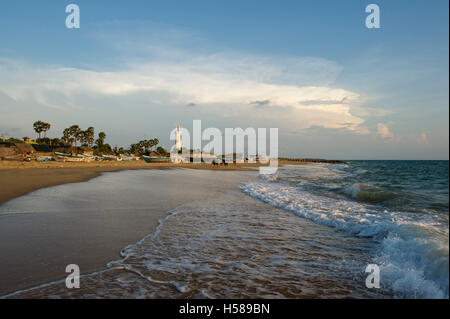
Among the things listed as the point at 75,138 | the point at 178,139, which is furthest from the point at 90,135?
the point at 178,139

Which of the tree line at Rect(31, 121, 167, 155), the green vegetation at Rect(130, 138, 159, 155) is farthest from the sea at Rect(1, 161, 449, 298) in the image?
the green vegetation at Rect(130, 138, 159, 155)

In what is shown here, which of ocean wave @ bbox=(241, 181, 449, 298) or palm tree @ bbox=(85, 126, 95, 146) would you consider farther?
palm tree @ bbox=(85, 126, 95, 146)

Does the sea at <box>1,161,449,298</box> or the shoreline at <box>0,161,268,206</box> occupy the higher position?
the shoreline at <box>0,161,268,206</box>

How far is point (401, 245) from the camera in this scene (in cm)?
586

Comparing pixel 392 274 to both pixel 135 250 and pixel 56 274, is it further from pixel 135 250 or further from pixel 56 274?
pixel 56 274

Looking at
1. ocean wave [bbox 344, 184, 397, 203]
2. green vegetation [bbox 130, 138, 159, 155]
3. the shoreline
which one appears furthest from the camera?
green vegetation [bbox 130, 138, 159, 155]

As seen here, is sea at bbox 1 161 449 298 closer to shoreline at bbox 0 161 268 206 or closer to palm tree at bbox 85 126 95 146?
shoreline at bbox 0 161 268 206

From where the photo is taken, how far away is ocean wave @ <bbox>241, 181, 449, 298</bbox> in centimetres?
381

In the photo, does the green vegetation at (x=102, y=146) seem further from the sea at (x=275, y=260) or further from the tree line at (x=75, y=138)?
the sea at (x=275, y=260)

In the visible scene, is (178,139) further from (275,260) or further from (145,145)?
(275,260)

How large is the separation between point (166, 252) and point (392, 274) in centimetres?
447

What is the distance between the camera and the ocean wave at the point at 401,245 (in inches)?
150

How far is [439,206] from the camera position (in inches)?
425
